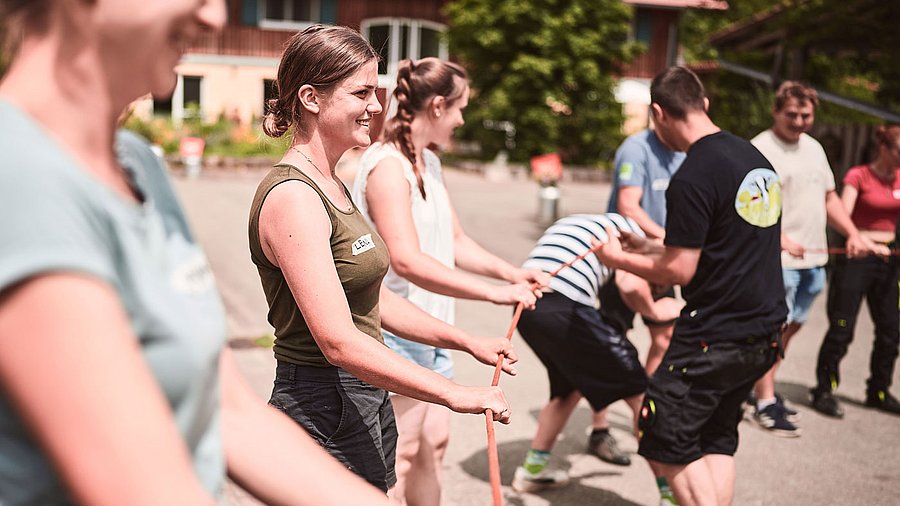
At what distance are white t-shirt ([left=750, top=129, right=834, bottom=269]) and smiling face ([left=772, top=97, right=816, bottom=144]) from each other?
0.20 ft

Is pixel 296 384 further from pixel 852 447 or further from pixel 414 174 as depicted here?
pixel 852 447

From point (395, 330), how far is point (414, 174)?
31.7 inches

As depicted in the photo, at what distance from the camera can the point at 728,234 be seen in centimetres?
372

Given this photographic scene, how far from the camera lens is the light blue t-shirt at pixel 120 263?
944mm

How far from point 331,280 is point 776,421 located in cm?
Result: 453

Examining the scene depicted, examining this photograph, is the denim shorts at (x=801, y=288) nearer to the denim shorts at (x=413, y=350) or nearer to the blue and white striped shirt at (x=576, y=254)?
the blue and white striped shirt at (x=576, y=254)

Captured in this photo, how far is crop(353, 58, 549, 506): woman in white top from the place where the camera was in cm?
358

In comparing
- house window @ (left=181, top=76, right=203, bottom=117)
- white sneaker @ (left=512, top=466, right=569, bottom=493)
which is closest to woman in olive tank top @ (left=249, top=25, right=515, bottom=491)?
white sneaker @ (left=512, top=466, right=569, bottom=493)

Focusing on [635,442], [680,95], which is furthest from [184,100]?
[680,95]

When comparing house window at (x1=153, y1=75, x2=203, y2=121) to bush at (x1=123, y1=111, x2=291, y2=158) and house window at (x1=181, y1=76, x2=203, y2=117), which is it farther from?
bush at (x1=123, y1=111, x2=291, y2=158)

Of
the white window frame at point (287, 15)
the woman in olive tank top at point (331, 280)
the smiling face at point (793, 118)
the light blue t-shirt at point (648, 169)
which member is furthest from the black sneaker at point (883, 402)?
the white window frame at point (287, 15)

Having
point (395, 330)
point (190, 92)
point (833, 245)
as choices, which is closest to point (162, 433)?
point (395, 330)

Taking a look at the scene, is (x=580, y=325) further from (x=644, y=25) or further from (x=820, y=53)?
(x=644, y=25)

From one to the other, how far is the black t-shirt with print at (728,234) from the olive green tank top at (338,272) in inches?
56.1
